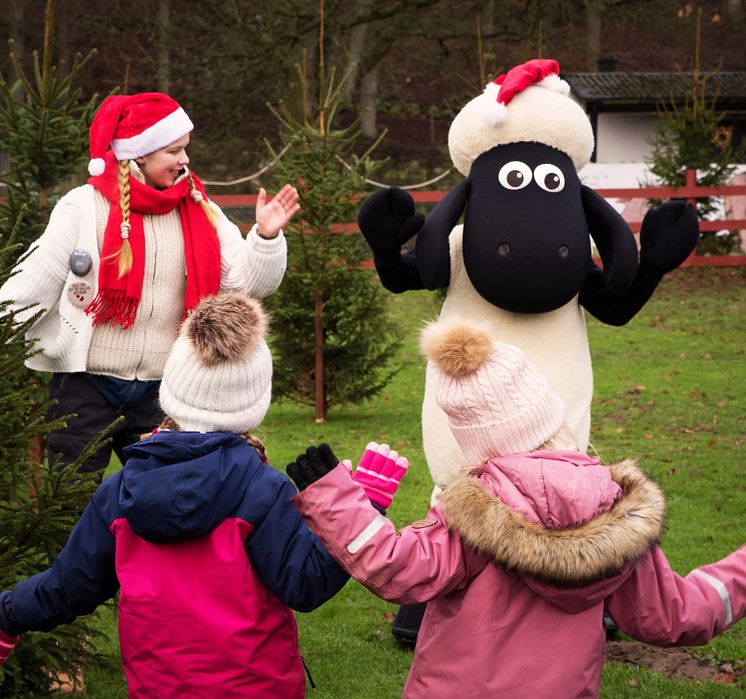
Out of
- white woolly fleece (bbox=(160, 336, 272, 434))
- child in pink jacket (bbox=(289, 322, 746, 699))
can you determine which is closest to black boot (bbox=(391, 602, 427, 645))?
child in pink jacket (bbox=(289, 322, 746, 699))

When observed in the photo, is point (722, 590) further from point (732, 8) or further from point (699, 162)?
point (732, 8)

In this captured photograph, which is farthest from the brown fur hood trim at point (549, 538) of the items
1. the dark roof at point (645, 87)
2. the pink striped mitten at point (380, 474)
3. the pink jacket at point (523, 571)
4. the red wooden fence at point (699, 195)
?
the dark roof at point (645, 87)

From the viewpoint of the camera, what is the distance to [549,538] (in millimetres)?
2756

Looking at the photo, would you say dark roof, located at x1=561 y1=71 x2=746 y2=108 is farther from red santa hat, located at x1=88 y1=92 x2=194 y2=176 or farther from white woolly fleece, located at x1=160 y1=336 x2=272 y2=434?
white woolly fleece, located at x1=160 y1=336 x2=272 y2=434

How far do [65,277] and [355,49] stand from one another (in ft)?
76.2

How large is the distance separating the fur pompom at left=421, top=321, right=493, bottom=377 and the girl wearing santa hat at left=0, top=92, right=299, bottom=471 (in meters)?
1.72

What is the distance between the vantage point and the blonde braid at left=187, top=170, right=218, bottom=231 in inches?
187

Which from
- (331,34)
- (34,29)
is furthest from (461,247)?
(34,29)

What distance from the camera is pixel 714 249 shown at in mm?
18719

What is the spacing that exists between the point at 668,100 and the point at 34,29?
62.6 ft

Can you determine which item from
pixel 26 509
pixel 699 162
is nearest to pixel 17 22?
pixel 699 162

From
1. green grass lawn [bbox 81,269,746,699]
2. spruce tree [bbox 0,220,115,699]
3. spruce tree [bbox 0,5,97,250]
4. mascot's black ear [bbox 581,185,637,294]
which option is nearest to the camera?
spruce tree [bbox 0,220,115,699]

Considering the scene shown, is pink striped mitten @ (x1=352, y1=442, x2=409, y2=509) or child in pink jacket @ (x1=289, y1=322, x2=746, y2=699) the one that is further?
pink striped mitten @ (x1=352, y1=442, x2=409, y2=509)

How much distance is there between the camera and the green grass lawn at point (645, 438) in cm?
488
